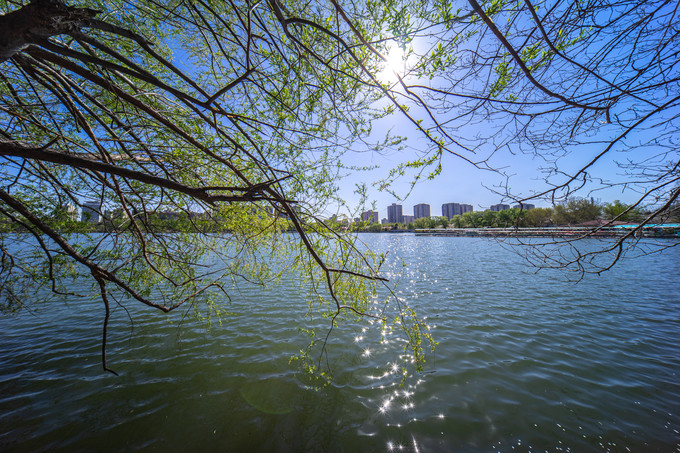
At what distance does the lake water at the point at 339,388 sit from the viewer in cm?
393

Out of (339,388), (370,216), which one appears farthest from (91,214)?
(339,388)

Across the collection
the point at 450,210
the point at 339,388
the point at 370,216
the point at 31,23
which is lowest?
the point at 339,388

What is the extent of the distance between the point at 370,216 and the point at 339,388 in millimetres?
3970

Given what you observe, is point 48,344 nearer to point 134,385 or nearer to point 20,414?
point 20,414

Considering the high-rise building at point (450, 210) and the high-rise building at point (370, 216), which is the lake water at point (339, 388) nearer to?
the high-rise building at point (370, 216)

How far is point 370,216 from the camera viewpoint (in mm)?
3850

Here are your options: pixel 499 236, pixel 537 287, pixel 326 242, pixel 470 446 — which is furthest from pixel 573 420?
pixel 537 287

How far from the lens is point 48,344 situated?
669 centimetres

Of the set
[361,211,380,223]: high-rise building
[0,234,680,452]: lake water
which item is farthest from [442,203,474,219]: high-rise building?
[361,211,380,223]: high-rise building

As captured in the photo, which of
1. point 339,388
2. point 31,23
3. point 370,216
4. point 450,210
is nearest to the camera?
point 31,23

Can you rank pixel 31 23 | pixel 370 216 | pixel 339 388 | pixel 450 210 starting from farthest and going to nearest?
pixel 450 210 → pixel 339 388 → pixel 370 216 → pixel 31 23

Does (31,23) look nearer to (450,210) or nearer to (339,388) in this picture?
(339,388)

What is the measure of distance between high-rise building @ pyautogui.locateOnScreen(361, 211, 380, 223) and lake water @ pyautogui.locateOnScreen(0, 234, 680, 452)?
12.1 feet

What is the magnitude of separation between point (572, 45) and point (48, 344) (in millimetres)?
12935
